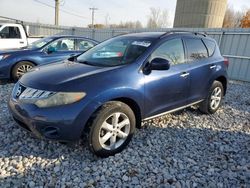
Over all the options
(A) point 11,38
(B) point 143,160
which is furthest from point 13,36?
(B) point 143,160

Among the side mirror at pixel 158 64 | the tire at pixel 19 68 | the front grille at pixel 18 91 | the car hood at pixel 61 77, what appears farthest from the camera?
the tire at pixel 19 68

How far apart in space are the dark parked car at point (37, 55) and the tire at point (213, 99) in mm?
3573

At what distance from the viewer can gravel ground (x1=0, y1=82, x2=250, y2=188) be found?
8.46 ft

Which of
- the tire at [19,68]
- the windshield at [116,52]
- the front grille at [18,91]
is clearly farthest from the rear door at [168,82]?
the tire at [19,68]

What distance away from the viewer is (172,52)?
11.9 ft

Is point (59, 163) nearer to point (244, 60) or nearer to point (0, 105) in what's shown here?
point (0, 105)

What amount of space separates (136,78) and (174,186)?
55.1 inches

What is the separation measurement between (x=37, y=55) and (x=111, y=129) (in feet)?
14.6

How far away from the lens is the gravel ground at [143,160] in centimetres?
258

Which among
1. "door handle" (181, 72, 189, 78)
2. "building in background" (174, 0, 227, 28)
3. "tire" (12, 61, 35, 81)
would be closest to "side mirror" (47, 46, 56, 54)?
"tire" (12, 61, 35, 81)

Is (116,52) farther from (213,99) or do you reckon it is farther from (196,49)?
(213,99)

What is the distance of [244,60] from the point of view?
9.00 meters

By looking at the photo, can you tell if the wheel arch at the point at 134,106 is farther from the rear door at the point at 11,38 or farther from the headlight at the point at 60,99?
the rear door at the point at 11,38

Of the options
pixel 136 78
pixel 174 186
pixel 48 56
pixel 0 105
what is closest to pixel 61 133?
pixel 136 78
